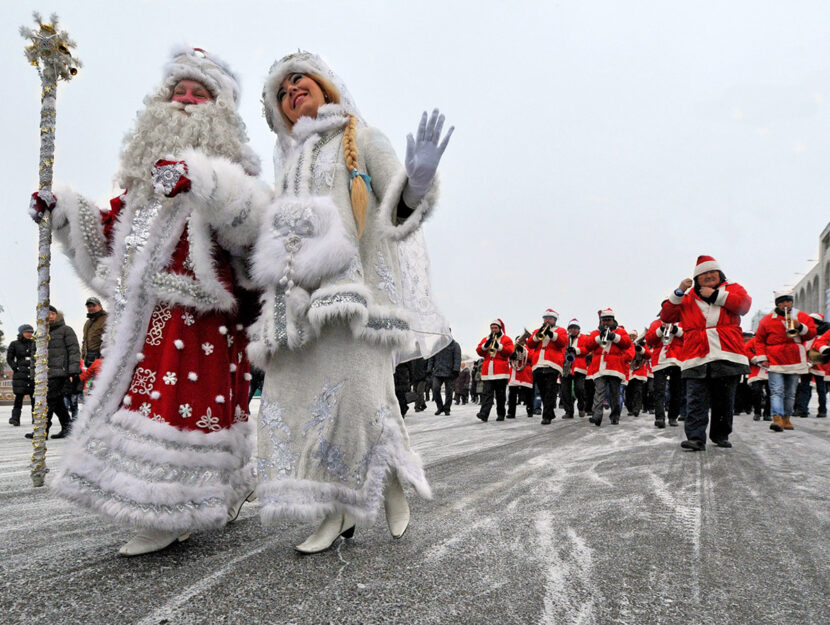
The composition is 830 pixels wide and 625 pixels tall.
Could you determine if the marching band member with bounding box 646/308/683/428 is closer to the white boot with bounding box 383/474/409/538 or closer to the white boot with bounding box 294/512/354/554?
the white boot with bounding box 383/474/409/538

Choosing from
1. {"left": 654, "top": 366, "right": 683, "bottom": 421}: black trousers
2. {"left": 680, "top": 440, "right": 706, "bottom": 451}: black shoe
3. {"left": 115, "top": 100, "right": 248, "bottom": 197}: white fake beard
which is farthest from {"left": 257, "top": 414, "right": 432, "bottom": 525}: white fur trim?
{"left": 654, "top": 366, "right": 683, "bottom": 421}: black trousers

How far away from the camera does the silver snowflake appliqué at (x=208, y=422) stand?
7.45ft

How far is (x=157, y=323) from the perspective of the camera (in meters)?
2.36

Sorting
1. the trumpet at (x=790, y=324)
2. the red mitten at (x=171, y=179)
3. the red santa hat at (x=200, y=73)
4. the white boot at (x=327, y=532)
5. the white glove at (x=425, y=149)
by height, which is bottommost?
the white boot at (x=327, y=532)

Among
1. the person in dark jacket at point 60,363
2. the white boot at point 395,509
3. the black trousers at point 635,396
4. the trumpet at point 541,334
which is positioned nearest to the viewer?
the white boot at point 395,509

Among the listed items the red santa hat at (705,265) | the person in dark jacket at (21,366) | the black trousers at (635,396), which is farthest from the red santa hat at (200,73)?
the black trousers at (635,396)

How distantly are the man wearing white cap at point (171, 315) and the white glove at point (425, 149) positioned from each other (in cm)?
63

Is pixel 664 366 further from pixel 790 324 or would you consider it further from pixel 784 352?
pixel 790 324

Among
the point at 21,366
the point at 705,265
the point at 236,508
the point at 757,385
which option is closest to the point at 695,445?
the point at 705,265

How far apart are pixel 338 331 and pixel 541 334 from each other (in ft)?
30.0

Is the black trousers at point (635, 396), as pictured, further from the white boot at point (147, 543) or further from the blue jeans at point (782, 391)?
the white boot at point (147, 543)

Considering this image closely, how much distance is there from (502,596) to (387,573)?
0.40 metres

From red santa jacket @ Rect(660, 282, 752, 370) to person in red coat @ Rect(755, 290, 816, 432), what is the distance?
3.60m

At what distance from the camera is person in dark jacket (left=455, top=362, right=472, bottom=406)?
23.1m
